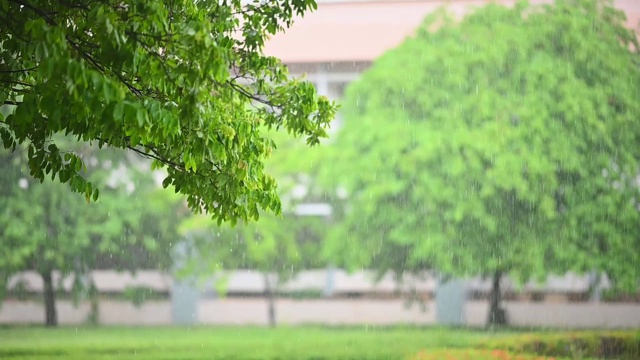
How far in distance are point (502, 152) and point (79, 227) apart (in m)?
5.69

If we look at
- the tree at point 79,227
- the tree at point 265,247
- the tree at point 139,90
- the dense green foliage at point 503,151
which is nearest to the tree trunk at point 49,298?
the tree at point 79,227

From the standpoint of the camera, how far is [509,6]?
11.1 meters

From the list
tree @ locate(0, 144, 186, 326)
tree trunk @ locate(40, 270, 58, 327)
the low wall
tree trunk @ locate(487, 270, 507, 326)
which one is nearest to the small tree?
the low wall

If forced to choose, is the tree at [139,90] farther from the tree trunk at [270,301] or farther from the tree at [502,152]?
the tree trunk at [270,301]

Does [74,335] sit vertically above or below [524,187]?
below

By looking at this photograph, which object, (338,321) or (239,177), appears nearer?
(239,177)

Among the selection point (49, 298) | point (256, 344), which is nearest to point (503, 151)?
point (256, 344)

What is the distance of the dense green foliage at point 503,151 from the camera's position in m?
10.5

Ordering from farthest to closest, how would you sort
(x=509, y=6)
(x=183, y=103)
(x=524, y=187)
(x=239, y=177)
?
(x=509, y=6) < (x=524, y=187) < (x=239, y=177) < (x=183, y=103)

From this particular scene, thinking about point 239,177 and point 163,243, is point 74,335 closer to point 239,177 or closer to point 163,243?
point 163,243

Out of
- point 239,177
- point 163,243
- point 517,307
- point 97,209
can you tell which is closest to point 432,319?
point 517,307

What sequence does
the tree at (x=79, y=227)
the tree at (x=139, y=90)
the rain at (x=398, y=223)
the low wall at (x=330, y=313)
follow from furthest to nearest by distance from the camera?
the tree at (x=79, y=227)
the low wall at (x=330, y=313)
the rain at (x=398, y=223)
the tree at (x=139, y=90)

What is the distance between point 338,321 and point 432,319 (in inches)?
48.1

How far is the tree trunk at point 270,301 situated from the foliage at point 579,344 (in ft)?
8.99
